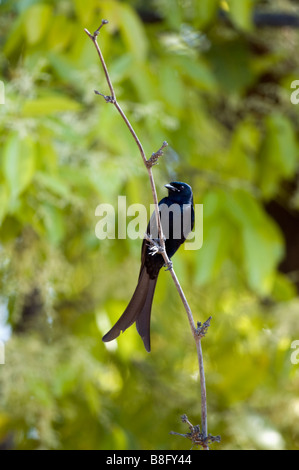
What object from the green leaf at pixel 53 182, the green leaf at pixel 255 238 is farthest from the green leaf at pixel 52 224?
the green leaf at pixel 255 238

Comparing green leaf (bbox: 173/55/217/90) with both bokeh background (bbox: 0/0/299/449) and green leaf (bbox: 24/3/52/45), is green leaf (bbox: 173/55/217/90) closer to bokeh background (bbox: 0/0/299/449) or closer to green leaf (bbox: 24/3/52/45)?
bokeh background (bbox: 0/0/299/449)

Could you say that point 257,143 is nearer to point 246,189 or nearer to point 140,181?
point 246,189

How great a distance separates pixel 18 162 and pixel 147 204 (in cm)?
90

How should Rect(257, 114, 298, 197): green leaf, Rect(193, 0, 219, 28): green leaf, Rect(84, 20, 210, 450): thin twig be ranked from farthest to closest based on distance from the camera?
Rect(257, 114, 298, 197): green leaf < Rect(193, 0, 219, 28): green leaf < Rect(84, 20, 210, 450): thin twig

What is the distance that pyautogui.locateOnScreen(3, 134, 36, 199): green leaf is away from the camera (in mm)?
2232

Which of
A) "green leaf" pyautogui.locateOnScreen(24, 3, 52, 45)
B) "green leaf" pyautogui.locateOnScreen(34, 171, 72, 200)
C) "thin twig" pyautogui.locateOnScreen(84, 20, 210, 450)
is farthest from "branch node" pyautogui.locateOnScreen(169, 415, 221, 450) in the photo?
"green leaf" pyautogui.locateOnScreen(24, 3, 52, 45)

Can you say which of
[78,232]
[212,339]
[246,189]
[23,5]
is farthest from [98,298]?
[23,5]

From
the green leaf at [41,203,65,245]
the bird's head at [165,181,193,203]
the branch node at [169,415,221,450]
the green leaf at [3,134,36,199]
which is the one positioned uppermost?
the green leaf at [41,203,65,245]

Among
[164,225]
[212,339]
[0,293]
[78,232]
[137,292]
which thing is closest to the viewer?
[137,292]

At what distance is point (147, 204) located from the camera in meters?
3.05

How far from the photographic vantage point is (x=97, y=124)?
2836 millimetres

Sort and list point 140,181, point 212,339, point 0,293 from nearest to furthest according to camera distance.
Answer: point 140,181 → point 0,293 → point 212,339

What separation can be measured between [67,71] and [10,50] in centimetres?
36

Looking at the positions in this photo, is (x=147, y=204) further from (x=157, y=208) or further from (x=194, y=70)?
(x=157, y=208)
